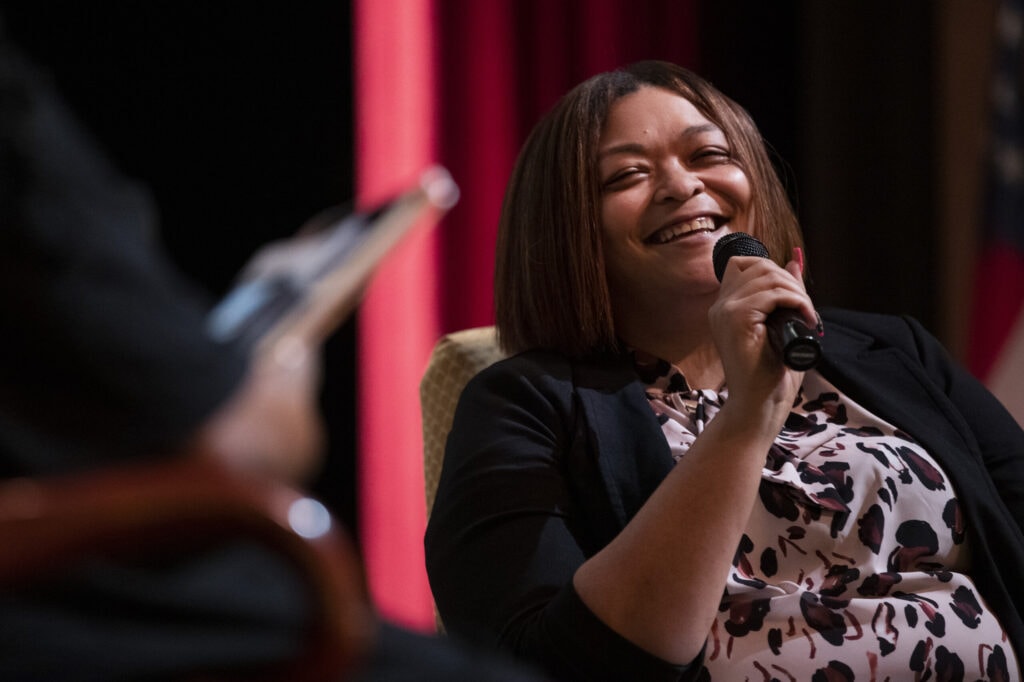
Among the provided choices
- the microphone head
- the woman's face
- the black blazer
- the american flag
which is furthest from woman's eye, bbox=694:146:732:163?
the american flag

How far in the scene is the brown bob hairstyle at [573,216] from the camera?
4.15ft

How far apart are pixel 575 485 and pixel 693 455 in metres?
0.16

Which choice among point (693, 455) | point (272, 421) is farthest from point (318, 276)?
point (693, 455)

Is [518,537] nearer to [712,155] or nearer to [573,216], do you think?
[573,216]

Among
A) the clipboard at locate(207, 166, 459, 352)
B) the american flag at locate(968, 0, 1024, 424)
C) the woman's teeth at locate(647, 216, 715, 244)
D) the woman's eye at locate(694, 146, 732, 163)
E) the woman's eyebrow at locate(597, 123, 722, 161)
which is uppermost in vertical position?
→ the clipboard at locate(207, 166, 459, 352)

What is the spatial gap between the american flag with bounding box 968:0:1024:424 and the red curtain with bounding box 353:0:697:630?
2.95ft

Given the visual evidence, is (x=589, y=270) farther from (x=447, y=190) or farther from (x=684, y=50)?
(x=684, y=50)

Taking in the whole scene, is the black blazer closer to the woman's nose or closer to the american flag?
the woman's nose

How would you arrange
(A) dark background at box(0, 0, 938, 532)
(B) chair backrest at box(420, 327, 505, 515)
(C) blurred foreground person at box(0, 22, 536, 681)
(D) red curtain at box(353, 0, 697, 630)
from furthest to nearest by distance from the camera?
(D) red curtain at box(353, 0, 697, 630)
(A) dark background at box(0, 0, 938, 532)
(B) chair backrest at box(420, 327, 505, 515)
(C) blurred foreground person at box(0, 22, 536, 681)

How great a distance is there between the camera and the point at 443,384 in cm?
141

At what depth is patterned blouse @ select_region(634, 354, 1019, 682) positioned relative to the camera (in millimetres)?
1041

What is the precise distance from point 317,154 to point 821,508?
5.36 ft

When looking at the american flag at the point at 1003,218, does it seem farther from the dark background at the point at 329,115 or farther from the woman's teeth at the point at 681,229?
the woman's teeth at the point at 681,229

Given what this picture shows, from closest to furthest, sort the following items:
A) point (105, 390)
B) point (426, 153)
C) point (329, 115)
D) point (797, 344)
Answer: point (105, 390) → point (797, 344) → point (329, 115) → point (426, 153)
